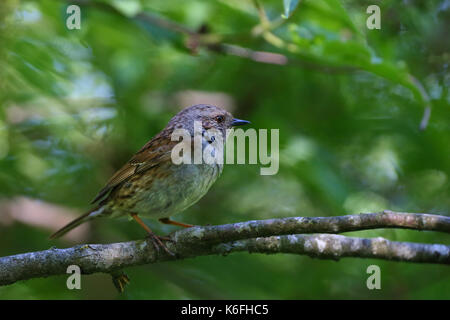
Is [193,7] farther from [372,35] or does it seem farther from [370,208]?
[370,208]

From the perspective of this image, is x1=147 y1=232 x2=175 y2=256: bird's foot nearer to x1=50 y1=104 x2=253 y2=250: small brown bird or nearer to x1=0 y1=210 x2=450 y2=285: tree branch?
x1=0 y1=210 x2=450 y2=285: tree branch

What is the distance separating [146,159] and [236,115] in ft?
6.04

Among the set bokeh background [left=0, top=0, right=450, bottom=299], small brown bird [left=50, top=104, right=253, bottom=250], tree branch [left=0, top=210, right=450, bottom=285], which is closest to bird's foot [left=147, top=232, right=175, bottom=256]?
tree branch [left=0, top=210, right=450, bottom=285]

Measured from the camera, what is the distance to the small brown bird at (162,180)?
14.6 feet

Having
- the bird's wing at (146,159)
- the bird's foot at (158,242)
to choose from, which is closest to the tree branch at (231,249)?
the bird's foot at (158,242)

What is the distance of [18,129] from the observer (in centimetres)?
584

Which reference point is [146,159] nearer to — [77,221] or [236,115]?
[77,221]

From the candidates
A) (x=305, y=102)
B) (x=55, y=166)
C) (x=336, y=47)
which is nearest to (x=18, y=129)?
(x=55, y=166)

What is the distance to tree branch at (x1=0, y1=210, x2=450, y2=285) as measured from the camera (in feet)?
10.6

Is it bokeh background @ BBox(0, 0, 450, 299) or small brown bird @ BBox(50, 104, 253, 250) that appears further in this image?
bokeh background @ BBox(0, 0, 450, 299)

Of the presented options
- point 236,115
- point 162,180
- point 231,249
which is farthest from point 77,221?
point 236,115

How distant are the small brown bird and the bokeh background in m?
0.66

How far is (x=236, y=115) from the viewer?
20.7 feet

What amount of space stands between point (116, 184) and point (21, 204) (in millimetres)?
1507
